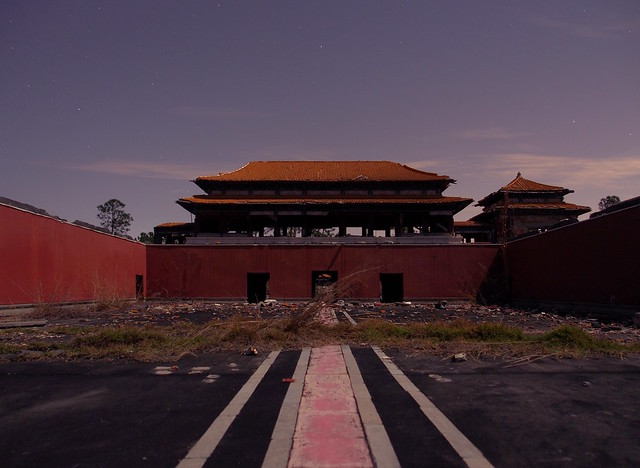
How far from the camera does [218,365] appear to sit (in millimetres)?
5219

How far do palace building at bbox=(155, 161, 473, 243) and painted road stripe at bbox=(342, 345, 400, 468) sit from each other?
72.6 ft

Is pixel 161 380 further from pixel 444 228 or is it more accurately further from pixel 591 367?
pixel 444 228

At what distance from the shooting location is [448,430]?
9.29 ft

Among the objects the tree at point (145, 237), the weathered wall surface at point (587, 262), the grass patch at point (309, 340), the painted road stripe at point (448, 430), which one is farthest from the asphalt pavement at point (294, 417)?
the tree at point (145, 237)

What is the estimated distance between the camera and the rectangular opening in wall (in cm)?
2088

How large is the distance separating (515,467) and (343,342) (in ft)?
15.7

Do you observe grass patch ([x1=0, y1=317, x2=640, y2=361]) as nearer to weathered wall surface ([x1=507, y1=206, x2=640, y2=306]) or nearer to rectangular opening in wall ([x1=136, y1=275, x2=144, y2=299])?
weathered wall surface ([x1=507, y1=206, x2=640, y2=306])

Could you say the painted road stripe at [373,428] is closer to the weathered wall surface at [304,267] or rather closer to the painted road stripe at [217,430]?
the painted road stripe at [217,430]

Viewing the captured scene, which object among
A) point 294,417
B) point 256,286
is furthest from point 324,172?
point 294,417

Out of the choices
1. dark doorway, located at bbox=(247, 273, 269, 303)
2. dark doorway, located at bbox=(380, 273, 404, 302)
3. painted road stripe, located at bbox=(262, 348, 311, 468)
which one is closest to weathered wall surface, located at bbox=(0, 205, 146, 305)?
dark doorway, located at bbox=(247, 273, 269, 303)

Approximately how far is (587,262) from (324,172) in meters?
19.2

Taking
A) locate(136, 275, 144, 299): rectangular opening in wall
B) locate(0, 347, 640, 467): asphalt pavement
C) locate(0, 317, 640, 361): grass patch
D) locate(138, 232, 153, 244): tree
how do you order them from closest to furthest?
locate(0, 347, 640, 467): asphalt pavement
locate(0, 317, 640, 361): grass patch
locate(136, 275, 144, 299): rectangular opening in wall
locate(138, 232, 153, 244): tree

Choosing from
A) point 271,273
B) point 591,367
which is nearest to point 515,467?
point 591,367

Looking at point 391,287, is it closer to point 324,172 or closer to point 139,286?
point 324,172
